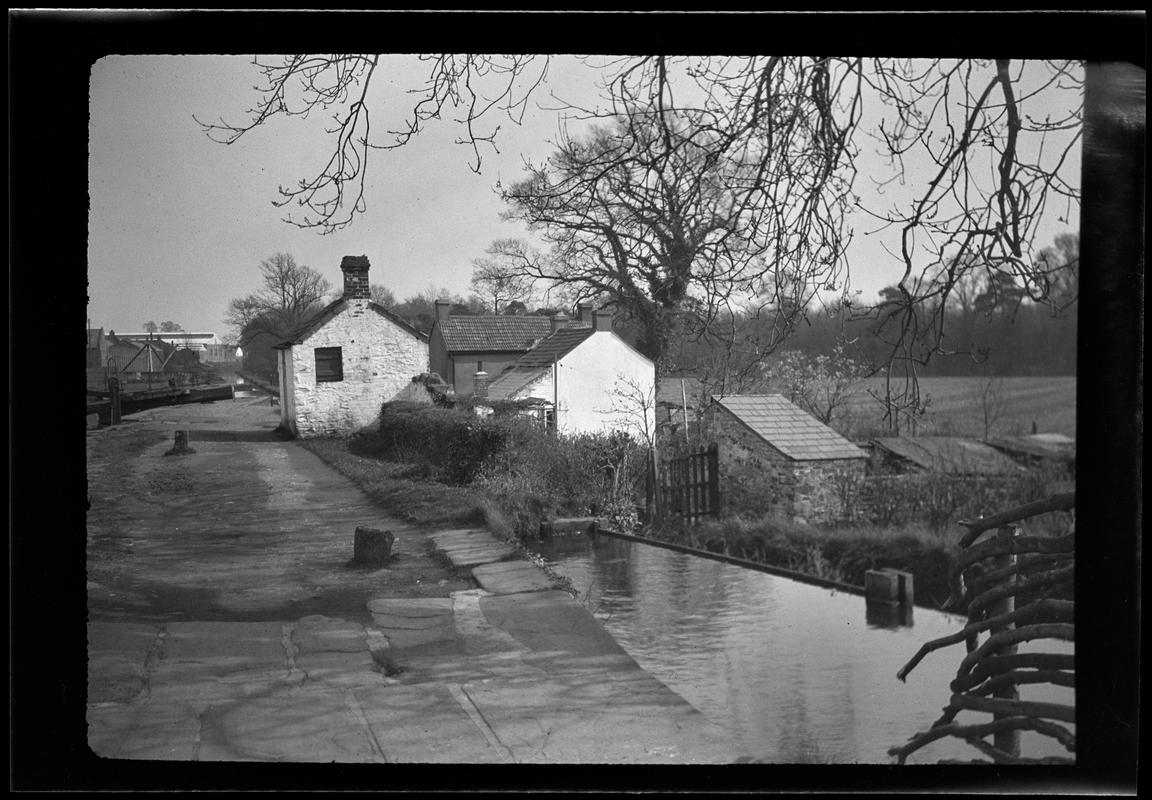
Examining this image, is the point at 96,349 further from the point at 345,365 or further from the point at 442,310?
the point at 442,310

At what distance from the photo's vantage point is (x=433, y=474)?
123 inches

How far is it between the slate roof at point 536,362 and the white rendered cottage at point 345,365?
24.3 inches

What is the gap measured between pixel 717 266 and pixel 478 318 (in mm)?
919

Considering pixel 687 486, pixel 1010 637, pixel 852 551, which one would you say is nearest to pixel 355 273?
pixel 852 551

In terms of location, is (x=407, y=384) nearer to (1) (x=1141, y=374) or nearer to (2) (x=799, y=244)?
(2) (x=799, y=244)

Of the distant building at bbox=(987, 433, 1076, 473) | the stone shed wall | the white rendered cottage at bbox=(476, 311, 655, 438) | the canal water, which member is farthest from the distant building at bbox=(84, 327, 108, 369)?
the distant building at bbox=(987, 433, 1076, 473)

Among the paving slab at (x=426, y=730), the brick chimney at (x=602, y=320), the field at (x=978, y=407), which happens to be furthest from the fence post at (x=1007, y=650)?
the brick chimney at (x=602, y=320)

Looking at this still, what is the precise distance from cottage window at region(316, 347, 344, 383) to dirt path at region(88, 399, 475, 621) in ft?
0.84

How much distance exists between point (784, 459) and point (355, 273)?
173 centimetres

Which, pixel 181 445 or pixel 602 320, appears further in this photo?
pixel 602 320

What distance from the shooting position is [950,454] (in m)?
2.32

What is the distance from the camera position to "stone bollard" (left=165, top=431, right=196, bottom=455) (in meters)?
2.62

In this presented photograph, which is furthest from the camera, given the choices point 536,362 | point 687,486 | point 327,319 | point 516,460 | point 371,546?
point 687,486

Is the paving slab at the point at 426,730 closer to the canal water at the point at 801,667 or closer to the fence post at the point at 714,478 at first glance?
the canal water at the point at 801,667
